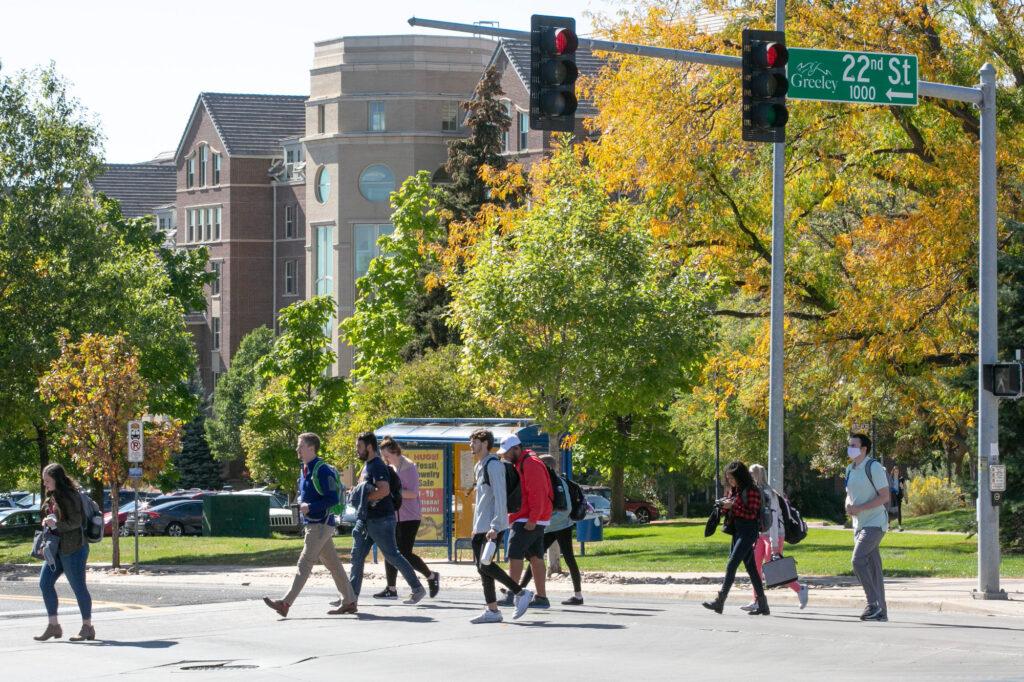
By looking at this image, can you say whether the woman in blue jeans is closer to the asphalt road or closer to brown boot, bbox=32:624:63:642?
brown boot, bbox=32:624:63:642

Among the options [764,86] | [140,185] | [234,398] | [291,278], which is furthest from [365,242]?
[764,86]

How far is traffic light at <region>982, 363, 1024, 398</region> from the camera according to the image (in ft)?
56.2

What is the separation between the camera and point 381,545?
639 inches

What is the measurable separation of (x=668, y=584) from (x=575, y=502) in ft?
13.7

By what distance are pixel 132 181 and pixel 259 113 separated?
18.4 meters

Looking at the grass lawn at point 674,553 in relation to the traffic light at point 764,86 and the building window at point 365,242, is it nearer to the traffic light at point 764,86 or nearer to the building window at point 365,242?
the traffic light at point 764,86

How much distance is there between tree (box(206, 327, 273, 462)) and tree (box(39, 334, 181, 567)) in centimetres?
5622

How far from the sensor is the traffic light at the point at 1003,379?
17.1m

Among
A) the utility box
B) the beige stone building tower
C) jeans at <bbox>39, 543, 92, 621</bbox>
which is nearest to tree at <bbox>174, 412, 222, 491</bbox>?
the beige stone building tower

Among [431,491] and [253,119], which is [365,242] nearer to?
[253,119]

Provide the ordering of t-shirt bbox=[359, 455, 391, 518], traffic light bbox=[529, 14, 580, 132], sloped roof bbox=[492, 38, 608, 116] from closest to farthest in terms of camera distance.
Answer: traffic light bbox=[529, 14, 580, 132]
t-shirt bbox=[359, 455, 391, 518]
sloped roof bbox=[492, 38, 608, 116]

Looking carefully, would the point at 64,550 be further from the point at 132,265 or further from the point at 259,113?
the point at 259,113

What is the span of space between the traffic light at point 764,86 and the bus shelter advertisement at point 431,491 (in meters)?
11.8

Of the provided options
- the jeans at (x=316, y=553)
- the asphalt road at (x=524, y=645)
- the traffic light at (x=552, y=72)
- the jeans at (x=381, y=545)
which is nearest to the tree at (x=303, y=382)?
the asphalt road at (x=524, y=645)
